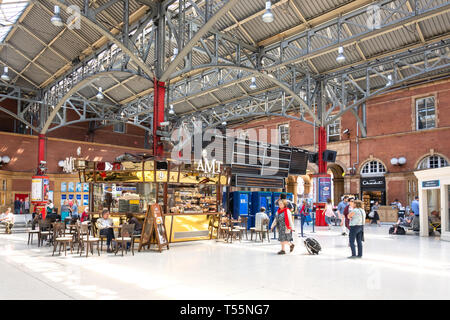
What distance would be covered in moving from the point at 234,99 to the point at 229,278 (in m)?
18.0

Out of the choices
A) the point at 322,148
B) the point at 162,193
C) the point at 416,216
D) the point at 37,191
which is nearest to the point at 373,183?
the point at 322,148

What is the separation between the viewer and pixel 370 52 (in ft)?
55.0

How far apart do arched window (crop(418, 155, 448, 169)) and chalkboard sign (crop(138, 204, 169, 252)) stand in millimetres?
15852

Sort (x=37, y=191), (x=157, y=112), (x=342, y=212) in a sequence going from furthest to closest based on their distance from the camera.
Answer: (x=37, y=191)
(x=342, y=212)
(x=157, y=112)

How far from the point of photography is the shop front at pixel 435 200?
40.7ft

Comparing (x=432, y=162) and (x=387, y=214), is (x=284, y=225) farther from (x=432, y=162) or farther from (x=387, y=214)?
(x=432, y=162)

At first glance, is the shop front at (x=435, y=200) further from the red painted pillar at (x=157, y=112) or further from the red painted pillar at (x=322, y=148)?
the red painted pillar at (x=157, y=112)

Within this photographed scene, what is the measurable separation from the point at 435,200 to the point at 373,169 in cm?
890

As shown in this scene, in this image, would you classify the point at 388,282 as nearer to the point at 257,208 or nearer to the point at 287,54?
the point at 257,208

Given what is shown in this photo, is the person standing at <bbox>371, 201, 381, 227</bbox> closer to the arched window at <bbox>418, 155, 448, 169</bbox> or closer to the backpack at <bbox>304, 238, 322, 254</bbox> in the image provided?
the arched window at <bbox>418, 155, 448, 169</bbox>

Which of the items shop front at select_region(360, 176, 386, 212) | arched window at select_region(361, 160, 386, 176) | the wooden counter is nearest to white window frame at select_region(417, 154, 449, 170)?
arched window at select_region(361, 160, 386, 176)

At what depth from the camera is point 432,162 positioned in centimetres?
2002

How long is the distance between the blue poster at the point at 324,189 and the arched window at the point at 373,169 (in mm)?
5438

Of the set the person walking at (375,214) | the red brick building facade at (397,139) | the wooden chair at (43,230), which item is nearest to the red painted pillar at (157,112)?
the wooden chair at (43,230)
